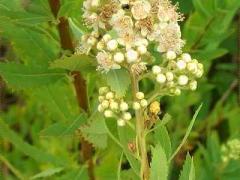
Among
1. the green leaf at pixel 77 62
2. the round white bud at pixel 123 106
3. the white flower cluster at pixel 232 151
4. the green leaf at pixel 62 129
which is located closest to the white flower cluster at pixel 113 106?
the round white bud at pixel 123 106

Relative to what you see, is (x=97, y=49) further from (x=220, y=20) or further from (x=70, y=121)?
(x=220, y=20)

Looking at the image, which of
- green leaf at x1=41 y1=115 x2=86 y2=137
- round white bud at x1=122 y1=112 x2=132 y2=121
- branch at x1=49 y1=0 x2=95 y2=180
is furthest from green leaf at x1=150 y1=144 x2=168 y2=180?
branch at x1=49 y1=0 x2=95 y2=180

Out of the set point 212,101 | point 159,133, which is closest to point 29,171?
point 212,101

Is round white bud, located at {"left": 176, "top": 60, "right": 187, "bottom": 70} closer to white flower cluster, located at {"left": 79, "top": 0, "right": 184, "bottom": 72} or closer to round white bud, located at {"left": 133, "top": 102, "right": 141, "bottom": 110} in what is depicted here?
white flower cluster, located at {"left": 79, "top": 0, "right": 184, "bottom": 72}

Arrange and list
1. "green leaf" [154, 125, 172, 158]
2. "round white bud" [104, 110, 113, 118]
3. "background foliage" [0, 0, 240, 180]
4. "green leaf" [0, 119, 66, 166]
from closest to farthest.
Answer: "round white bud" [104, 110, 113, 118]
"green leaf" [154, 125, 172, 158]
"background foliage" [0, 0, 240, 180]
"green leaf" [0, 119, 66, 166]

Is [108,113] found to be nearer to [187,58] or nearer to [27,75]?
[187,58]

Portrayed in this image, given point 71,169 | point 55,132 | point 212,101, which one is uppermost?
point 55,132

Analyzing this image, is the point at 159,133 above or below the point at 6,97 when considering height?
above

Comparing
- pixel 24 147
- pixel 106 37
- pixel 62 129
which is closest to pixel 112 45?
pixel 106 37
